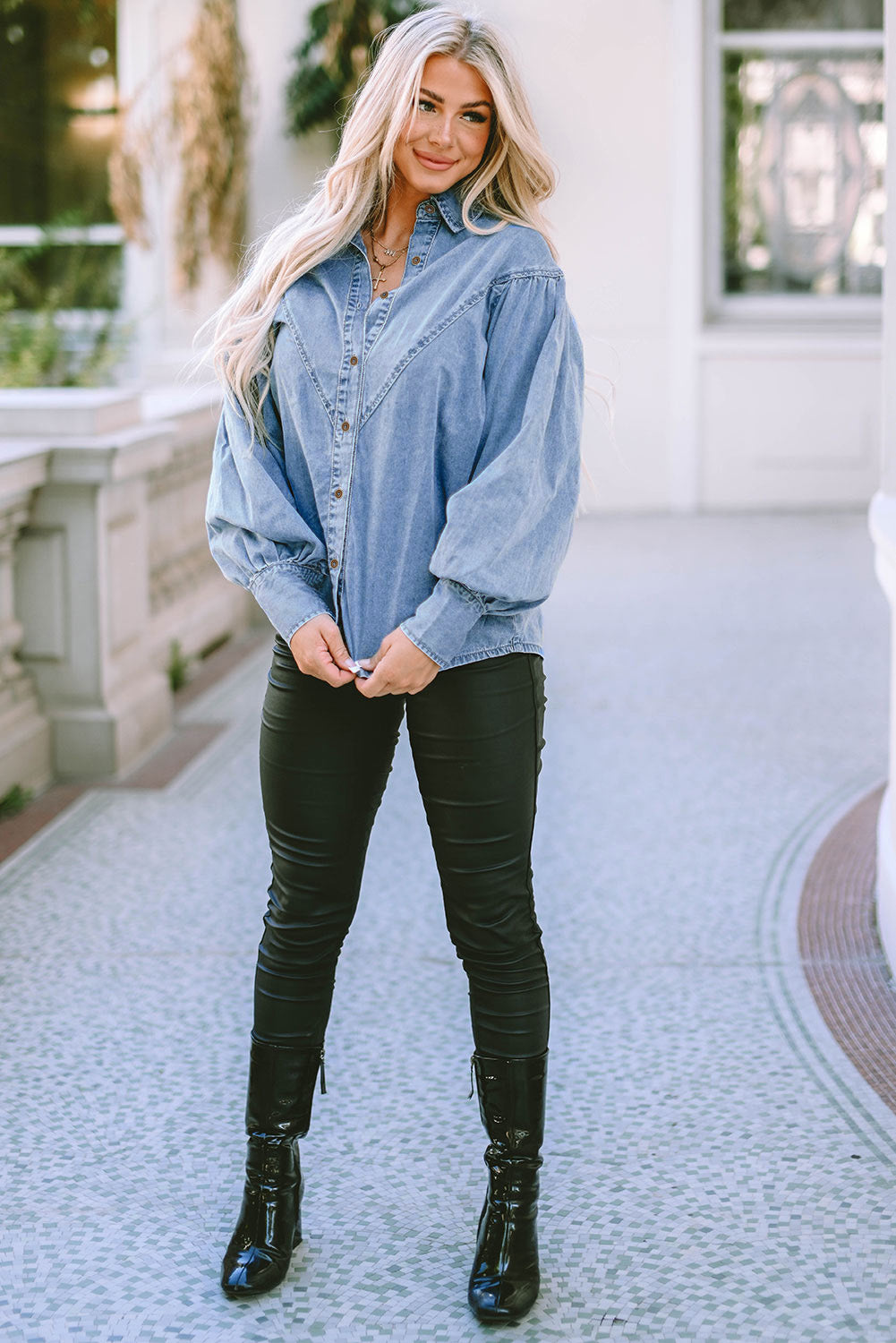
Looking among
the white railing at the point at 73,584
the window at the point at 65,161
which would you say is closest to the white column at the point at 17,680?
the white railing at the point at 73,584

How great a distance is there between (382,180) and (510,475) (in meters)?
0.41

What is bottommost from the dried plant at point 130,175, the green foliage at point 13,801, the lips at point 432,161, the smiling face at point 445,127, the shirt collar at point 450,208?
the green foliage at point 13,801

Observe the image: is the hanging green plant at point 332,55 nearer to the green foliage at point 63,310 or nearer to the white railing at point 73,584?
the green foliage at point 63,310

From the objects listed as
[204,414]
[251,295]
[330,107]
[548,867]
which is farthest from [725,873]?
[330,107]

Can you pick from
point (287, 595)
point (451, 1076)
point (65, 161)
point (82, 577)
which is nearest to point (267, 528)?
point (287, 595)

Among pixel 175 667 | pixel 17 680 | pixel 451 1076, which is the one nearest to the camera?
pixel 451 1076

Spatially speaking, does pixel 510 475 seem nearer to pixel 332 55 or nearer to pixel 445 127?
pixel 445 127

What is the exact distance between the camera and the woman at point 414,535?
6.15 feet

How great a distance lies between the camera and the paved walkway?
203 centimetres

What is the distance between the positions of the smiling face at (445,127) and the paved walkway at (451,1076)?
136 cm

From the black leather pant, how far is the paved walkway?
1.12ft

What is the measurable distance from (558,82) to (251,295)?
7953 mm

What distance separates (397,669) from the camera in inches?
73.0

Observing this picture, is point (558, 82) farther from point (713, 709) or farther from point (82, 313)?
point (713, 709)
